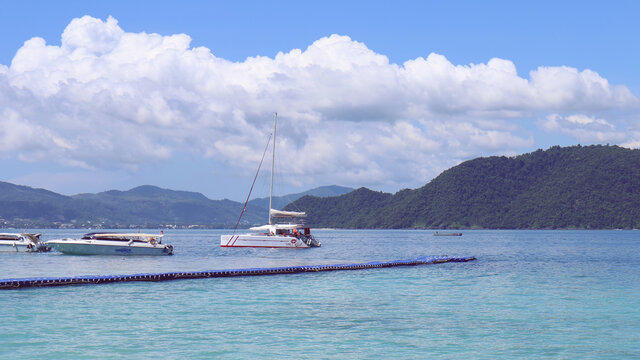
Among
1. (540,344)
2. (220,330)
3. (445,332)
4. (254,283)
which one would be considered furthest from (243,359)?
(254,283)

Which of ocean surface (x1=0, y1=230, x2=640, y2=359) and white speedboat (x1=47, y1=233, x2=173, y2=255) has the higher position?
white speedboat (x1=47, y1=233, x2=173, y2=255)

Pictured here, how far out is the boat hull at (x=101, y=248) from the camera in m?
83.5

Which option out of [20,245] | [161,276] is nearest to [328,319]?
[161,276]

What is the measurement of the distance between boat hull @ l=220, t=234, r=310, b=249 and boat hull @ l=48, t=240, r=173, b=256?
714 inches

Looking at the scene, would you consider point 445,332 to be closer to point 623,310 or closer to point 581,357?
point 581,357

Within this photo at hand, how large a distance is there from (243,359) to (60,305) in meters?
17.4

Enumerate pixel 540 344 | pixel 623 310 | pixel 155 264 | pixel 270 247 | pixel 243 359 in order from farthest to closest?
pixel 270 247, pixel 155 264, pixel 623 310, pixel 540 344, pixel 243 359

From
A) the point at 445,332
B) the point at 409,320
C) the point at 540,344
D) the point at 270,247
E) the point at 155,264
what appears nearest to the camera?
the point at 540,344

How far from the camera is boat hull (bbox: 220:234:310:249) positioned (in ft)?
336

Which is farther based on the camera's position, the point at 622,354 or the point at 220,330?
the point at 220,330

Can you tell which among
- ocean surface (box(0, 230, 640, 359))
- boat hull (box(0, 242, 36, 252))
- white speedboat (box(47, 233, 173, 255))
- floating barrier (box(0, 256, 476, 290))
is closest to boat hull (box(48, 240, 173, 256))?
white speedboat (box(47, 233, 173, 255))

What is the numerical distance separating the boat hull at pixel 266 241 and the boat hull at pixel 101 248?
18.1 m

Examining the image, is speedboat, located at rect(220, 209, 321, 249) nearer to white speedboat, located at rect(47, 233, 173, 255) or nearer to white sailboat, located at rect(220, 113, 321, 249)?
white sailboat, located at rect(220, 113, 321, 249)

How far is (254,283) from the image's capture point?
4947 cm
